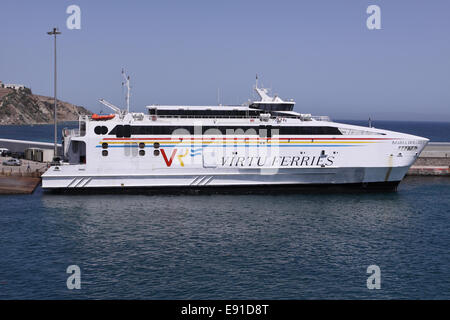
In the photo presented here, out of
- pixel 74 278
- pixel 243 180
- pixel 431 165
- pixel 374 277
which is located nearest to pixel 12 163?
pixel 243 180

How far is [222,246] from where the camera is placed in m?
25.7

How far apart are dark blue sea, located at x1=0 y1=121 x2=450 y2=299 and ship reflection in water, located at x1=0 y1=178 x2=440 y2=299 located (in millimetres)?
65

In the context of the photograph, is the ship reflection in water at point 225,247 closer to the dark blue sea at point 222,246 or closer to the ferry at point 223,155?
the dark blue sea at point 222,246

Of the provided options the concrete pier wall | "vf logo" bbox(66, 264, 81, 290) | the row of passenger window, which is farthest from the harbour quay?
the concrete pier wall

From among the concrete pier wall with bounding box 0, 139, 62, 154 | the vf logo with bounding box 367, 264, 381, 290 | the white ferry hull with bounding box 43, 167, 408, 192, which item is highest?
the concrete pier wall with bounding box 0, 139, 62, 154

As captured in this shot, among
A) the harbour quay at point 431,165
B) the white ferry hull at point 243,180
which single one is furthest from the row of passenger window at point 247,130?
the harbour quay at point 431,165

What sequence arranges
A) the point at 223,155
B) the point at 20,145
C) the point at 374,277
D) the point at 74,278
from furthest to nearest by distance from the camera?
the point at 20,145 < the point at 223,155 < the point at 374,277 < the point at 74,278

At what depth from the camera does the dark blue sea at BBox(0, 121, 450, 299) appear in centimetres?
2061

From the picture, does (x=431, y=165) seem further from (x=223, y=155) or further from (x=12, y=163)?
(x=12, y=163)

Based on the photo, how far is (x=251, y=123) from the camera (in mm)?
40188

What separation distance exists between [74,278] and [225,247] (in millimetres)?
8277

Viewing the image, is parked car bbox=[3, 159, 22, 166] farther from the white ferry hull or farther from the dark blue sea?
the white ferry hull

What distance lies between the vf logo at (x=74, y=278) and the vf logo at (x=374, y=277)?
42.9ft
